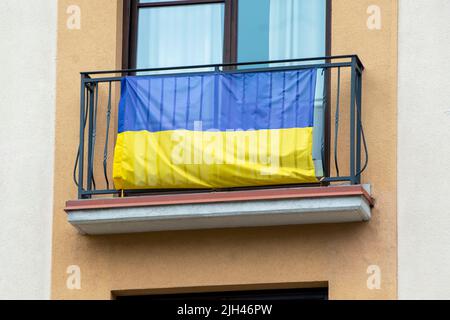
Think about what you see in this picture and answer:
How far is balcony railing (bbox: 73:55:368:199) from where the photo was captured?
21.1 m

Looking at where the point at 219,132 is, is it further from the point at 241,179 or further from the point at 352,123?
the point at 352,123

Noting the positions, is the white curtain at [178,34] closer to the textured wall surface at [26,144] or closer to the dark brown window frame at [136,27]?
the dark brown window frame at [136,27]

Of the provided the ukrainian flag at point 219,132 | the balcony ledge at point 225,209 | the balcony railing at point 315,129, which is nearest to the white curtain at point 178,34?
the balcony railing at point 315,129

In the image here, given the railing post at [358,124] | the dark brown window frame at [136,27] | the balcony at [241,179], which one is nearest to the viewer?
the balcony at [241,179]

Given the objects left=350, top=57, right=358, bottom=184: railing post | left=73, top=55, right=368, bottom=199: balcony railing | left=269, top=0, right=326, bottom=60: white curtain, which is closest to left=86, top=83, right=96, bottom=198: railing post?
left=73, top=55, right=368, bottom=199: balcony railing

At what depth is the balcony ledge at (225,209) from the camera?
20.6 m

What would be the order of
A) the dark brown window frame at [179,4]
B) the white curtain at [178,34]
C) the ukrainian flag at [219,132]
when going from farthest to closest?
1. the white curtain at [178,34]
2. the dark brown window frame at [179,4]
3. the ukrainian flag at [219,132]

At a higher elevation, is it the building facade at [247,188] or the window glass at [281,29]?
the window glass at [281,29]

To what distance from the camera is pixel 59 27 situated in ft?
73.2

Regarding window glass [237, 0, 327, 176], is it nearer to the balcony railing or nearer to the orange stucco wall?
the balcony railing
